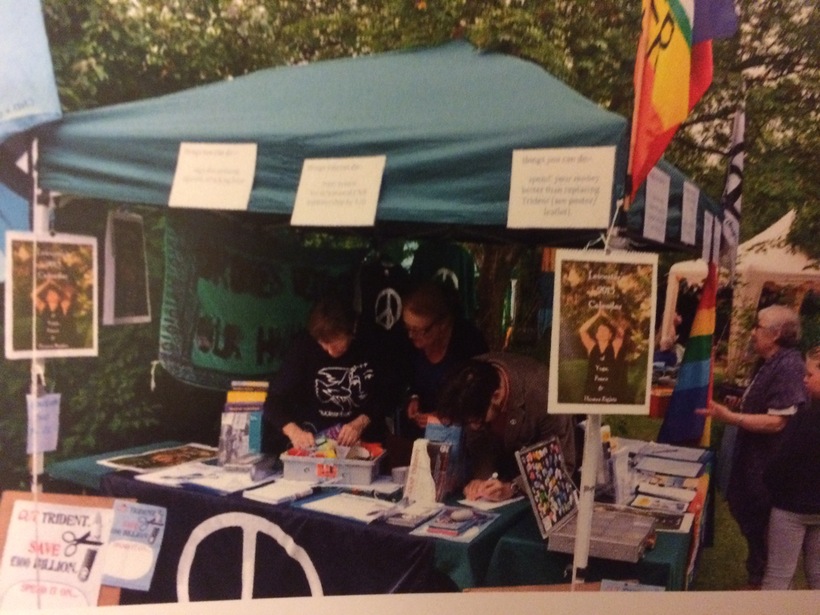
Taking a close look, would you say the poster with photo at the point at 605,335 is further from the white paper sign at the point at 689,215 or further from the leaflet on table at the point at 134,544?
the leaflet on table at the point at 134,544

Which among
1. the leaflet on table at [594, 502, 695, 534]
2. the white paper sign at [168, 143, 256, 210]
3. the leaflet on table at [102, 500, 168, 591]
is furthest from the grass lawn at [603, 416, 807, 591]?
the leaflet on table at [102, 500, 168, 591]

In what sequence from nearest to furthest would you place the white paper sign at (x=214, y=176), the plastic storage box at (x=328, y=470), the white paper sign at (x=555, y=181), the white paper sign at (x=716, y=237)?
1. the white paper sign at (x=555, y=181)
2. the white paper sign at (x=214, y=176)
3. the white paper sign at (x=716, y=237)
4. the plastic storage box at (x=328, y=470)

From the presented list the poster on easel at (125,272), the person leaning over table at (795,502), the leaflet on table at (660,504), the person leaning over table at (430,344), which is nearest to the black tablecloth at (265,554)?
the person leaning over table at (430,344)

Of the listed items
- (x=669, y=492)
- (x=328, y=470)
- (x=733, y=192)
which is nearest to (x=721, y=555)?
(x=669, y=492)

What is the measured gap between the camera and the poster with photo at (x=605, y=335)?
1.66 meters

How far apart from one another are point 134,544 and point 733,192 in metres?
1.86

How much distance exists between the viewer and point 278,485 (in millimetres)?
1854

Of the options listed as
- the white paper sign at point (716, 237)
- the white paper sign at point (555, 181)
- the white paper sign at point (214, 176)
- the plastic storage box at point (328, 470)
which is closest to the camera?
the white paper sign at point (555, 181)

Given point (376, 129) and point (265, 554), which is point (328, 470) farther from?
point (376, 129)

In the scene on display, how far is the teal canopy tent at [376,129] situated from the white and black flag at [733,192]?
1.43 feet

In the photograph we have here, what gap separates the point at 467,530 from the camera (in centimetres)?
167

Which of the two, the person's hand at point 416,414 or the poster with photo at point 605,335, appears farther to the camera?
the person's hand at point 416,414

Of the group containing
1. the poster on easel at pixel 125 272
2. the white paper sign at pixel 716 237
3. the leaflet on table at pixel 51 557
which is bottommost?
the leaflet on table at pixel 51 557

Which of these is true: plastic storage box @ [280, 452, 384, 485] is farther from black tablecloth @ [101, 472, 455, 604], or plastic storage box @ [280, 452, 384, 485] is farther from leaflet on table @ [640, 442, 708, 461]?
leaflet on table @ [640, 442, 708, 461]
